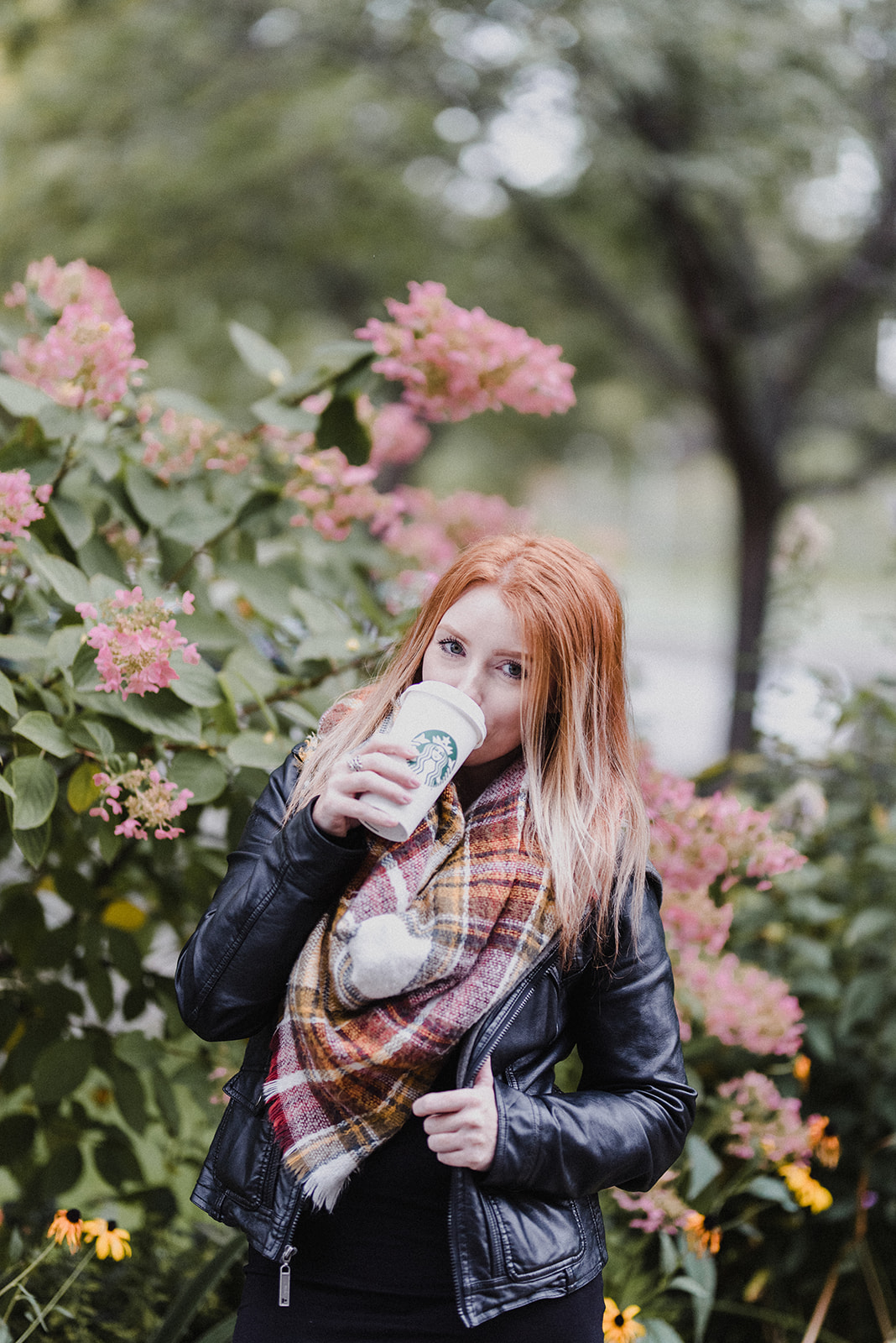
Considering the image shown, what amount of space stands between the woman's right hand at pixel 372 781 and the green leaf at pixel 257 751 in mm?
500

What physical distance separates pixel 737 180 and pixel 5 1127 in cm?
453

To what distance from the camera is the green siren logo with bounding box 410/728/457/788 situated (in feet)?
4.06

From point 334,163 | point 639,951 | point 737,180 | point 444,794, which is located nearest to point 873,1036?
point 639,951

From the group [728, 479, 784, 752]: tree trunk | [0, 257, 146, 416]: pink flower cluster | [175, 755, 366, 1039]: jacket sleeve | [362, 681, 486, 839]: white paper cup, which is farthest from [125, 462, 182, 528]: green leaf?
[728, 479, 784, 752]: tree trunk

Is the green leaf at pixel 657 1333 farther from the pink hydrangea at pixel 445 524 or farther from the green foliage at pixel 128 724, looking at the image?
the pink hydrangea at pixel 445 524

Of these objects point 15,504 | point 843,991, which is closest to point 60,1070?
point 15,504

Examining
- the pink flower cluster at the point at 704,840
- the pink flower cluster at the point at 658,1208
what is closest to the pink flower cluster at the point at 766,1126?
the pink flower cluster at the point at 658,1208

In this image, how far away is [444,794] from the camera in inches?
54.4

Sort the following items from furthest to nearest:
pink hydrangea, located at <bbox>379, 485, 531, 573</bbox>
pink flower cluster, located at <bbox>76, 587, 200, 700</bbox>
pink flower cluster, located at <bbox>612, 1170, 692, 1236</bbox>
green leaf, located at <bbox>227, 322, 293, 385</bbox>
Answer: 1. pink hydrangea, located at <bbox>379, 485, 531, 573</bbox>
2. green leaf, located at <bbox>227, 322, 293, 385</bbox>
3. pink flower cluster, located at <bbox>612, 1170, 692, 1236</bbox>
4. pink flower cluster, located at <bbox>76, 587, 200, 700</bbox>

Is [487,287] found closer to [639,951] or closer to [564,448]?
[639,951]

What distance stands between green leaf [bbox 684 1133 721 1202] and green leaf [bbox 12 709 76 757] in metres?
1.34

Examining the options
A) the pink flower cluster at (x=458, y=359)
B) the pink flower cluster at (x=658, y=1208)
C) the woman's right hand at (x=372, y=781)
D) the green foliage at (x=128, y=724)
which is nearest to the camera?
the woman's right hand at (x=372, y=781)

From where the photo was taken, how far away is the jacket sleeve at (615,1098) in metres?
1.28

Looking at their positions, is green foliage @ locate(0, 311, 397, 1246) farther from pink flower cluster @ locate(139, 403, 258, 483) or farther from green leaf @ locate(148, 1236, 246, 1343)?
green leaf @ locate(148, 1236, 246, 1343)
